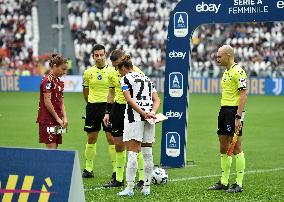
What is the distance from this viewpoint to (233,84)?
11664mm

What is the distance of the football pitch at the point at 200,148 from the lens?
450 inches

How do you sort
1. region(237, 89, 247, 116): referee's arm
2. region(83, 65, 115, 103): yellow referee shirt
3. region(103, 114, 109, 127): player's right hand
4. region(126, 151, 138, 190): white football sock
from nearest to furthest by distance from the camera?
1. region(126, 151, 138, 190): white football sock
2. region(237, 89, 247, 116): referee's arm
3. region(103, 114, 109, 127): player's right hand
4. region(83, 65, 115, 103): yellow referee shirt

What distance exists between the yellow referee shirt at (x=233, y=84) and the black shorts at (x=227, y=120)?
0.27 ft

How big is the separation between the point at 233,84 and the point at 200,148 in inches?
267

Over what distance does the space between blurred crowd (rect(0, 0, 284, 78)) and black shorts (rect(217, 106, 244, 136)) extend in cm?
2827

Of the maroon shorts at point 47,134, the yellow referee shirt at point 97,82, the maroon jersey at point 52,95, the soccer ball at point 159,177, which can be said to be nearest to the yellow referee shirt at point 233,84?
the soccer ball at point 159,177

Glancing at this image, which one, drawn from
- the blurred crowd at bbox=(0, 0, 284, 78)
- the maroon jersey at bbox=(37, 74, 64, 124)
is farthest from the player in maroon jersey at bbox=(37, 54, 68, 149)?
the blurred crowd at bbox=(0, 0, 284, 78)

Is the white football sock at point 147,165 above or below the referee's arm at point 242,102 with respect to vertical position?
below

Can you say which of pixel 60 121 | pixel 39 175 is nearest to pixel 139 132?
pixel 60 121

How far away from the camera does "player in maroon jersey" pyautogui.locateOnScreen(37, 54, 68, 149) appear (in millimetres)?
11531

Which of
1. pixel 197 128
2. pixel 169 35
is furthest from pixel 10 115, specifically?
pixel 169 35

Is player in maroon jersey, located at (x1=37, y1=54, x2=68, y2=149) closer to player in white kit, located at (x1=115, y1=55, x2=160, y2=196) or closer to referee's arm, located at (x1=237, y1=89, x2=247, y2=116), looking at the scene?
player in white kit, located at (x1=115, y1=55, x2=160, y2=196)

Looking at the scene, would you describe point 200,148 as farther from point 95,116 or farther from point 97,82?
point 97,82

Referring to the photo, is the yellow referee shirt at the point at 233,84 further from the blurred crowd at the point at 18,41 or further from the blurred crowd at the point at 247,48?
the blurred crowd at the point at 18,41
